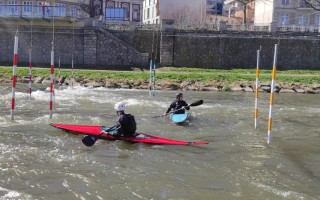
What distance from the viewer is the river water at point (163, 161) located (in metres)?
6.55

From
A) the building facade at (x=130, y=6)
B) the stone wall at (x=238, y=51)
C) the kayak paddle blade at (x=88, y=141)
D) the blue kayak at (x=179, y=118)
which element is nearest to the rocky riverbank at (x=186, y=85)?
the stone wall at (x=238, y=51)

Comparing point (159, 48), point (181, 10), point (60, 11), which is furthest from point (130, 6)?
point (159, 48)

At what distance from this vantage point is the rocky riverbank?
25.5m

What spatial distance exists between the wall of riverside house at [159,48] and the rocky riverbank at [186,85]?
7924 mm

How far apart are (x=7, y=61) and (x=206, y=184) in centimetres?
3140

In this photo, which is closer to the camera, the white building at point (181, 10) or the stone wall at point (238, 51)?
the stone wall at point (238, 51)

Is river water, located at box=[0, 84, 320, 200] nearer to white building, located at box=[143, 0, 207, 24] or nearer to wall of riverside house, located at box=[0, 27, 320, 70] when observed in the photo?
wall of riverside house, located at box=[0, 27, 320, 70]

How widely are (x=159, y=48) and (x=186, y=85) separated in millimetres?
10125

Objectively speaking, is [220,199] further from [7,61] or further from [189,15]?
[189,15]

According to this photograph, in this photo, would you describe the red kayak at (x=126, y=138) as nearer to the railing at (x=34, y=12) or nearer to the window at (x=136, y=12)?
the railing at (x=34, y=12)

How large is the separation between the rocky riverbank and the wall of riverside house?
792 cm

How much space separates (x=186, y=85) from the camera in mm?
26109

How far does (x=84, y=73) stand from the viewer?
27.9 m

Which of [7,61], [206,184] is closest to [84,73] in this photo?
[7,61]
